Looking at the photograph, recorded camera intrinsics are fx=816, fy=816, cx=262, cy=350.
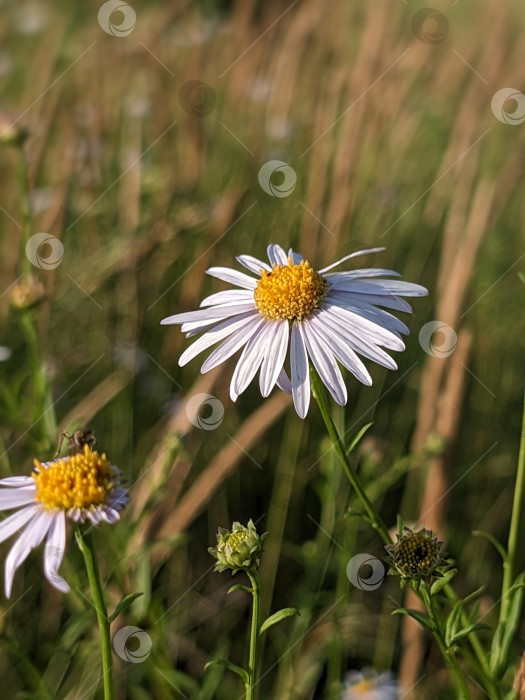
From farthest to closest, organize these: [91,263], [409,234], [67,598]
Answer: [409,234] → [91,263] → [67,598]

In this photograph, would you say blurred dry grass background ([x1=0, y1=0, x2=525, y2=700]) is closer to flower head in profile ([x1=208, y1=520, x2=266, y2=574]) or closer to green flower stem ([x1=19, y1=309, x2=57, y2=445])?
green flower stem ([x1=19, y1=309, x2=57, y2=445])

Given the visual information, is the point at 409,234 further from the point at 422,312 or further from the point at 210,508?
the point at 210,508

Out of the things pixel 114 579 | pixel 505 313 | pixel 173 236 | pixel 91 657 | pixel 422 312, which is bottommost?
pixel 91 657

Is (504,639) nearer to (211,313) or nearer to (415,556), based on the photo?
(415,556)

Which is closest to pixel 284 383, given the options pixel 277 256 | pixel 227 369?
pixel 277 256

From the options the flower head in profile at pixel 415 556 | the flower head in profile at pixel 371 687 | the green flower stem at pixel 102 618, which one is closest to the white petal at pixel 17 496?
the green flower stem at pixel 102 618

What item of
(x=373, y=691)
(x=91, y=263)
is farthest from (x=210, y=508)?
(x=91, y=263)

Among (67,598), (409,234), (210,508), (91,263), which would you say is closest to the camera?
(67,598)
